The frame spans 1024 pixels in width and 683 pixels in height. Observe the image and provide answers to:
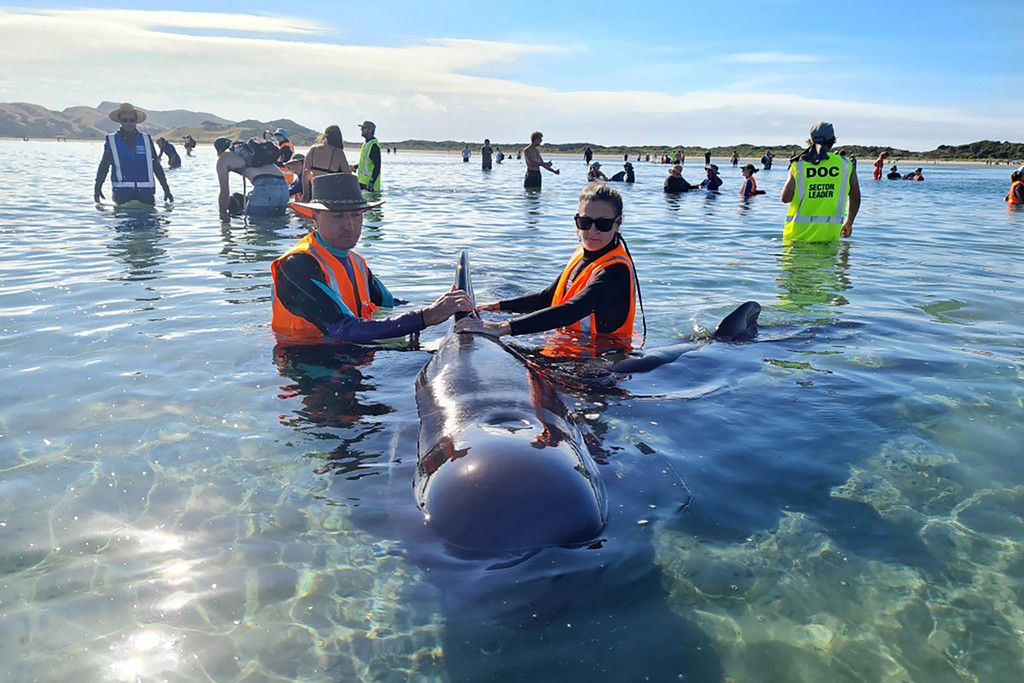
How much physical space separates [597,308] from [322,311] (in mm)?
2602

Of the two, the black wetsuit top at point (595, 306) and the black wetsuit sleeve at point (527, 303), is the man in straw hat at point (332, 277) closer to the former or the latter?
the black wetsuit top at point (595, 306)

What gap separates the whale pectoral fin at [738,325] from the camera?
8367 mm

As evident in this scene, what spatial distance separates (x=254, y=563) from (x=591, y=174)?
25526 mm

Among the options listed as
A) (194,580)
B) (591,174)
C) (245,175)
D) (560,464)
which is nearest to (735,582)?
(560,464)

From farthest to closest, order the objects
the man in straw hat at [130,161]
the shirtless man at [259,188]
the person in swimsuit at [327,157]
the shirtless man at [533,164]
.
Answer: the shirtless man at [533,164], the shirtless man at [259,188], the person in swimsuit at [327,157], the man in straw hat at [130,161]

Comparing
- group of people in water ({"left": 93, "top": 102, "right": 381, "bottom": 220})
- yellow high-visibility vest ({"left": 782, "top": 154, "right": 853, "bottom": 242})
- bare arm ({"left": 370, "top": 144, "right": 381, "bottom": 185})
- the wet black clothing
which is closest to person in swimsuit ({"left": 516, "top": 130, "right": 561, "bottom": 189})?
the wet black clothing

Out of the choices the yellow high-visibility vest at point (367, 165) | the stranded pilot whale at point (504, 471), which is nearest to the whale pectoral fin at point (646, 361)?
the stranded pilot whale at point (504, 471)

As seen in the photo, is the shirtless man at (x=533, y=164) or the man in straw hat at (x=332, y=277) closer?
the man in straw hat at (x=332, y=277)

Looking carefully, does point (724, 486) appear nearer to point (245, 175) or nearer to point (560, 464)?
point (560, 464)

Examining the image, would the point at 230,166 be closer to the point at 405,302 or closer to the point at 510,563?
the point at 405,302

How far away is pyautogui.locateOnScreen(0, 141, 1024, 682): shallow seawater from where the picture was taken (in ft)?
11.1

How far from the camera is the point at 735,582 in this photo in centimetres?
384

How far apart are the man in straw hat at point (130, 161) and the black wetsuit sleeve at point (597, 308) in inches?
535

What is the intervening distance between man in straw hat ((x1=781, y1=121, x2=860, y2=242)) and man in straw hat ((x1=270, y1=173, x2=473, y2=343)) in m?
9.80
